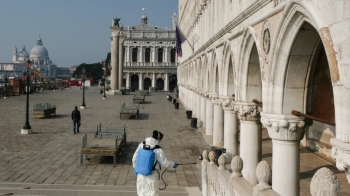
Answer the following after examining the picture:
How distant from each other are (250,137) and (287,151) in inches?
117

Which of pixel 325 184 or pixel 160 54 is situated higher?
pixel 160 54

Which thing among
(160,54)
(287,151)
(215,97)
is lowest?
(287,151)

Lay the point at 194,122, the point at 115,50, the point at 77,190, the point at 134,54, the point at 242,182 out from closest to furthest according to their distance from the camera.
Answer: the point at 242,182
the point at 77,190
the point at 194,122
the point at 115,50
the point at 134,54

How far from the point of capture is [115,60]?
2477 inches

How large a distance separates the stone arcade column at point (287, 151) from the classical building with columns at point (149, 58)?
83336mm

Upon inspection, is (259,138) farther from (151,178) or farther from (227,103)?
(151,178)

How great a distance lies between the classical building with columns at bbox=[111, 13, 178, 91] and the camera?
92688mm

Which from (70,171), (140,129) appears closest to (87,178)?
(70,171)

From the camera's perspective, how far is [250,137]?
11.4 meters

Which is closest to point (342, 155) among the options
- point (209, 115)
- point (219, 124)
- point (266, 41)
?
point (266, 41)

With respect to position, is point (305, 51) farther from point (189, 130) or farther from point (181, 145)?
point (189, 130)

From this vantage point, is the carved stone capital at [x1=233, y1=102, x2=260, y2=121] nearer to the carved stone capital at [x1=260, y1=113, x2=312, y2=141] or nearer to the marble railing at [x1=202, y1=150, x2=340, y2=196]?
the marble railing at [x1=202, y1=150, x2=340, y2=196]

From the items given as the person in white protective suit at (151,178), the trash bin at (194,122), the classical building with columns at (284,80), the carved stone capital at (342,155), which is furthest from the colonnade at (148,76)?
the carved stone capital at (342,155)

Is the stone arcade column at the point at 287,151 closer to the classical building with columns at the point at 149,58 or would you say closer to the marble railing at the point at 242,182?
the marble railing at the point at 242,182
